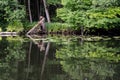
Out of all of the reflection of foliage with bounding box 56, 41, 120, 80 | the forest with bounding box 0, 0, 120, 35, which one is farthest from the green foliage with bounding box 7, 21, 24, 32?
the reflection of foliage with bounding box 56, 41, 120, 80

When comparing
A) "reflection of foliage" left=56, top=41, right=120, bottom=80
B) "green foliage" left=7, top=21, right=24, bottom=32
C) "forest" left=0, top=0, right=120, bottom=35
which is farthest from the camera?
"green foliage" left=7, top=21, right=24, bottom=32

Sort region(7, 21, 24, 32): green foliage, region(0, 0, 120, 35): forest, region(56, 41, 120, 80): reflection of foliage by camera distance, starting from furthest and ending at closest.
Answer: region(7, 21, 24, 32): green foliage < region(0, 0, 120, 35): forest < region(56, 41, 120, 80): reflection of foliage

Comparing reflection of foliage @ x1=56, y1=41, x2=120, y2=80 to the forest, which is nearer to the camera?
reflection of foliage @ x1=56, y1=41, x2=120, y2=80

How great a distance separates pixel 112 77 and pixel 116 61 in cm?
269

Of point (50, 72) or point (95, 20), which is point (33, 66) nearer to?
point (50, 72)

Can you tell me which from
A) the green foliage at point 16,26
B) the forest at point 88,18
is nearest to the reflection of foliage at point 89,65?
the forest at point 88,18

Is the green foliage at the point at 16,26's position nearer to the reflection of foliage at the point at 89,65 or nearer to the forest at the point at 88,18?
the forest at the point at 88,18

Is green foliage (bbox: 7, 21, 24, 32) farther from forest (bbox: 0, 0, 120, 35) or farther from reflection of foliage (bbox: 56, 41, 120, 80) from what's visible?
reflection of foliage (bbox: 56, 41, 120, 80)

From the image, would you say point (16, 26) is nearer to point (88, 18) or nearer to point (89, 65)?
point (88, 18)

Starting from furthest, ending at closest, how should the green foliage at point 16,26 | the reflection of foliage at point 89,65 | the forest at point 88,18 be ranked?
the green foliage at point 16,26
the forest at point 88,18
the reflection of foliage at point 89,65

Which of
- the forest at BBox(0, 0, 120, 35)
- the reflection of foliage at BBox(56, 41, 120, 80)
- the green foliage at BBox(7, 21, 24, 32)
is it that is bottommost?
the green foliage at BBox(7, 21, 24, 32)

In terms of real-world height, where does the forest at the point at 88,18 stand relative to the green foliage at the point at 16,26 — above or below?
above

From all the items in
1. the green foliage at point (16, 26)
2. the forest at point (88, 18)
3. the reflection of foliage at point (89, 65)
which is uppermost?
the reflection of foliage at point (89, 65)

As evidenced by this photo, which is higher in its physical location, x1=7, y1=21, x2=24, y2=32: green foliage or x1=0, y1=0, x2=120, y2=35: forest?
x1=0, y1=0, x2=120, y2=35: forest
